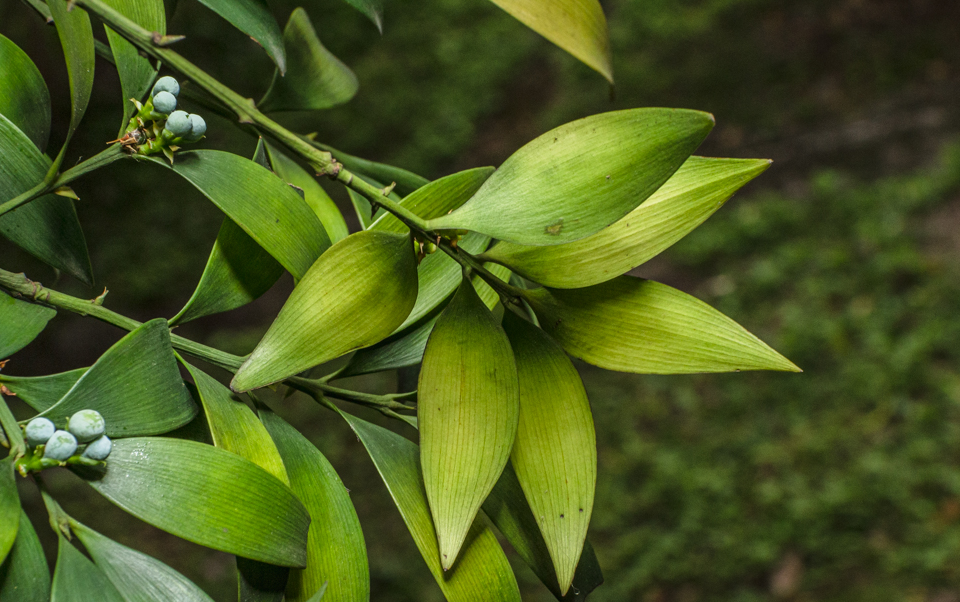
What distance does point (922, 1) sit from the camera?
7.43ft

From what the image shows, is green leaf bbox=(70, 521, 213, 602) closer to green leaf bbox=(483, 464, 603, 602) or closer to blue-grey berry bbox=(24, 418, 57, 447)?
blue-grey berry bbox=(24, 418, 57, 447)

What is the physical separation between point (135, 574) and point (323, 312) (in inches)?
5.6

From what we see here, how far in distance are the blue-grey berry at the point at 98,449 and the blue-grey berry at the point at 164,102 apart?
153 millimetres

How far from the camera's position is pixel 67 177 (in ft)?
1.17

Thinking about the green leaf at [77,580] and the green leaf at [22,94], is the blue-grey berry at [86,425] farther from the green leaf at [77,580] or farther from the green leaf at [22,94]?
the green leaf at [22,94]

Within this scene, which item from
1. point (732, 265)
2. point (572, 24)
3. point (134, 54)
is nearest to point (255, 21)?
point (134, 54)

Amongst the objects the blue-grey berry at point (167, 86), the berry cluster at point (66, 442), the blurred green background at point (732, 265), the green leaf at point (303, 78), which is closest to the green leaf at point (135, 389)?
the berry cluster at point (66, 442)

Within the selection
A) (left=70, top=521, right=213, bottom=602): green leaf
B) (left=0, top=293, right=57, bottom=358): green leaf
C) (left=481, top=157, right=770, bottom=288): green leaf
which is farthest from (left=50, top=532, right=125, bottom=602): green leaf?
(left=481, top=157, right=770, bottom=288): green leaf

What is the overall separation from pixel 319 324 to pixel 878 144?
2.27m

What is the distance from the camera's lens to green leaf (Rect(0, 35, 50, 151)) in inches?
14.9

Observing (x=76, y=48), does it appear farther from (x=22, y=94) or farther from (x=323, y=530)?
(x=323, y=530)

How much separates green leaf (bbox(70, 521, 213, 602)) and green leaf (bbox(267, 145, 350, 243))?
0.21 metres

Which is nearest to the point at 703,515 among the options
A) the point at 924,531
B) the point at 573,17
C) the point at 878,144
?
the point at 924,531

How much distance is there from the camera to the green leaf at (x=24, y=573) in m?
0.30
